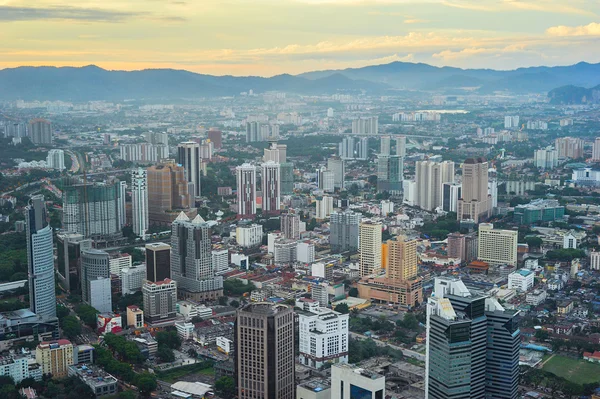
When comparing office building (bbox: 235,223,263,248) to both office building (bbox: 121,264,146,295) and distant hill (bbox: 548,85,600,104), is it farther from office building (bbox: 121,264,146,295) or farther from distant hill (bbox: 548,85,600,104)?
distant hill (bbox: 548,85,600,104)

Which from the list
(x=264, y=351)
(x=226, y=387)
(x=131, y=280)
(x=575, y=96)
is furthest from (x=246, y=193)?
(x=575, y=96)

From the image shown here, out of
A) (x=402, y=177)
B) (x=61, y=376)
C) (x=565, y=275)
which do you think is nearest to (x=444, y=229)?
(x=565, y=275)

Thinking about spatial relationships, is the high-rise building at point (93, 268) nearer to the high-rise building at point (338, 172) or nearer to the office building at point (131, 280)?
the office building at point (131, 280)

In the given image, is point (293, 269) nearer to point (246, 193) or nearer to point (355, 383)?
point (246, 193)

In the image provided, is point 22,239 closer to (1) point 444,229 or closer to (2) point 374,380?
(1) point 444,229

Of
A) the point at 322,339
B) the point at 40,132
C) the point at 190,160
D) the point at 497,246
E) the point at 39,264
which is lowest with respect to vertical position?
the point at 322,339

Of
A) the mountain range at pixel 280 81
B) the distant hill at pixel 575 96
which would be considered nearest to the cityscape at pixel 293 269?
the mountain range at pixel 280 81

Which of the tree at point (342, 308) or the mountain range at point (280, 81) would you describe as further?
the mountain range at point (280, 81)
